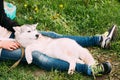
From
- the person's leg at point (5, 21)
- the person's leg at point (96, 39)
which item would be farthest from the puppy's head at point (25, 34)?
the person's leg at point (96, 39)

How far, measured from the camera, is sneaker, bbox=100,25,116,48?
19.6 feet

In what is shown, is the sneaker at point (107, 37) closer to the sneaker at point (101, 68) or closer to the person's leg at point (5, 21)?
the sneaker at point (101, 68)

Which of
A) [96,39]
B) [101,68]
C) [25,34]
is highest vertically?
[25,34]

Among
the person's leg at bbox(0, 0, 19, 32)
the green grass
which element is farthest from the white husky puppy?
the green grass

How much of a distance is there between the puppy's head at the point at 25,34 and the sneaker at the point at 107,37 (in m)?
1.01

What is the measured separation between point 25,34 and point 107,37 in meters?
1.20

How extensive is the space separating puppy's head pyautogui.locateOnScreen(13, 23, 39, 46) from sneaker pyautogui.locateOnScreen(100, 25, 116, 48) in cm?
101

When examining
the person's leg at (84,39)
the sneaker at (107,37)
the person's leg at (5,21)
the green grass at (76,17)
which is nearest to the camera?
the person's leg at (5,21)

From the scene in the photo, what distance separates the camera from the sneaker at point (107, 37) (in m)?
5.98

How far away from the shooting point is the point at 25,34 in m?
5.43

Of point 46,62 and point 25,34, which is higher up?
point 25,34

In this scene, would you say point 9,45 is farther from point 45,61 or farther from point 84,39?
point 84,39

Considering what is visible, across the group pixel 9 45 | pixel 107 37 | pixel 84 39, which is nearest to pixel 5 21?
pixel 9 45

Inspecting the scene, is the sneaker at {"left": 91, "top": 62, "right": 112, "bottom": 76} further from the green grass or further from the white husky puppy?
the green grass
